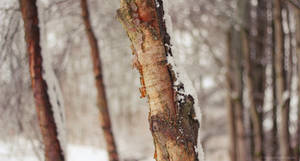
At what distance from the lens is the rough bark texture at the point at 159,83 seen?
2.65 metres

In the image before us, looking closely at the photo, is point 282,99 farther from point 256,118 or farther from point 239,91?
point 239,91

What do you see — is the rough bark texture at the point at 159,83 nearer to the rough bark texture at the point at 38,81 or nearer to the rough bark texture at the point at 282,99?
the rough bark texture at the point at 38,81

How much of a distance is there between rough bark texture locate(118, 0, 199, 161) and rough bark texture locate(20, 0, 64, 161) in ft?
4.82

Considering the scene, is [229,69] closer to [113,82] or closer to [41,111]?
[41,111]

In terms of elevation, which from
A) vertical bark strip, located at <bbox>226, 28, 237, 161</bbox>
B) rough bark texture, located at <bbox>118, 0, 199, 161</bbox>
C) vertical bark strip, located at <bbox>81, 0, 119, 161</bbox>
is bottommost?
rough bark texture, located at <bbox>118, 0, 199, 161</bbox>

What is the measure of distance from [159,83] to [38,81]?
1693mm

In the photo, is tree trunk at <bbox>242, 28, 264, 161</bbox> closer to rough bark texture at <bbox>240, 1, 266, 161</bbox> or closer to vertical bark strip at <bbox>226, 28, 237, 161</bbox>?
rough bark texture at <bbox>240, 1, 266, 161</bbox>

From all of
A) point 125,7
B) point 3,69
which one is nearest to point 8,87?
point 3,69

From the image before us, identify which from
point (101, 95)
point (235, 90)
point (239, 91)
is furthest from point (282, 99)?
point (101, 95)

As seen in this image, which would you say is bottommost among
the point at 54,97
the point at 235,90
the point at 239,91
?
the point at 54,97

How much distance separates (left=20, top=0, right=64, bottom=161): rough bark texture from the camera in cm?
372

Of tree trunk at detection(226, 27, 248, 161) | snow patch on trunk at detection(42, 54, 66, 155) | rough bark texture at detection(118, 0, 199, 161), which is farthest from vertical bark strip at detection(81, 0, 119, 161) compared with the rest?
tree trunk at detection(226, 27, 248, 161)

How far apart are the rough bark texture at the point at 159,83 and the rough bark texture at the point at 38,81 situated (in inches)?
57.8

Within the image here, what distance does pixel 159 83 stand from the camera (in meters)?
2.65
